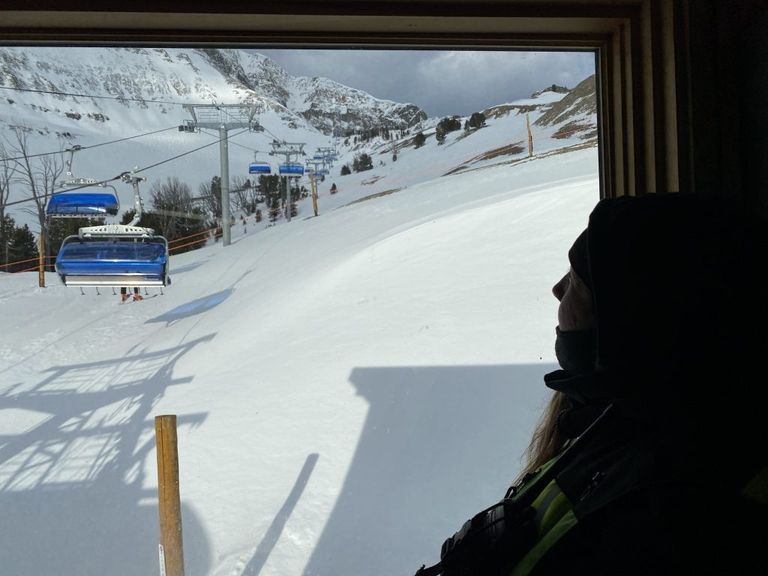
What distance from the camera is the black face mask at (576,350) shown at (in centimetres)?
58

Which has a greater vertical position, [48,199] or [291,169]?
[291,169]

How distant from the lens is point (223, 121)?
8.38 m

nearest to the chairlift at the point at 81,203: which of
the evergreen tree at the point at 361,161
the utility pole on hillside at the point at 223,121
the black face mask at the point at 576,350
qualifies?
the utility pole on hillside at the point at 223,121

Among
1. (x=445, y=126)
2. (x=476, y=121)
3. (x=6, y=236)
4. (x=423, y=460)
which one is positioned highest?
(x=476, y=121)

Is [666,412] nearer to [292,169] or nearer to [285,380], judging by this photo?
[285,380]

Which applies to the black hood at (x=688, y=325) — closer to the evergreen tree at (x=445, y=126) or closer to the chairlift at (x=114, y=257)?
the chairlift at (x=114, y=257)

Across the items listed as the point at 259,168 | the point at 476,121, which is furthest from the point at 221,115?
the point at 476,121

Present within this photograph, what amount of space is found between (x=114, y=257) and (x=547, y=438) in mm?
6511

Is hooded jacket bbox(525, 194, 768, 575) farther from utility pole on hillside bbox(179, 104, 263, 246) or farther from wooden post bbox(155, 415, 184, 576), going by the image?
utility pole on hillside bbox(179, 104, 263, 246)

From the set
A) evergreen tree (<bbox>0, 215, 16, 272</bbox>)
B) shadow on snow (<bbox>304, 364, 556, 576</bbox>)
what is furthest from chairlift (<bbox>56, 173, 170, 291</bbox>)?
shadow on snow (<bbox>304, 364, 556, 576</bbox>)

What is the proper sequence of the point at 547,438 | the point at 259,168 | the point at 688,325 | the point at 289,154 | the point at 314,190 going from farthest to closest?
the point at 314,190
the point at 289,154
the point at 259,168
the point at 547,438
the point at 688,325

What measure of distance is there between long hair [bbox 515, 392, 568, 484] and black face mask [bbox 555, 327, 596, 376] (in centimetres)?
21

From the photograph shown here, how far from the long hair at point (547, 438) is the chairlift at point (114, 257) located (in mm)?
6182

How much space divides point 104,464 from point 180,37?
541 centimetres
